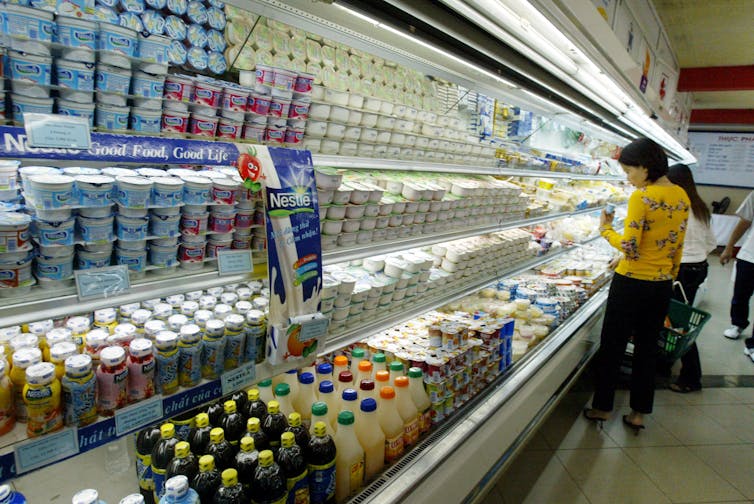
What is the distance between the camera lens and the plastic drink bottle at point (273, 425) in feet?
4.65

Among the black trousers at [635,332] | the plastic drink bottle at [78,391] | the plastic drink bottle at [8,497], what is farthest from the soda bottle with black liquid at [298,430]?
the black trousers at [635,332]

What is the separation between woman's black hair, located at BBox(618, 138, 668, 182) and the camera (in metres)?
2.80

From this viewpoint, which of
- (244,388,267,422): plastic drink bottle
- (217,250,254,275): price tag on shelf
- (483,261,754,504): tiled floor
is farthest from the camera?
(483,261,754,504): tiled floor

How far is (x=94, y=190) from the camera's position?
1.02m

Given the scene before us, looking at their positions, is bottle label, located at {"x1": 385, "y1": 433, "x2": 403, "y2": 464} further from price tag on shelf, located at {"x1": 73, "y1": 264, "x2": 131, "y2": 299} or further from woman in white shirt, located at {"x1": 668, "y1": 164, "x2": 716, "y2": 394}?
woman in white shirt, located at {"x1": 668, "y1": 164, "x2": 716, "y2": 394}

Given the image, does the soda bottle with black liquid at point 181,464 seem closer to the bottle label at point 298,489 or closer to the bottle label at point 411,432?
the bottle label at point 298,489

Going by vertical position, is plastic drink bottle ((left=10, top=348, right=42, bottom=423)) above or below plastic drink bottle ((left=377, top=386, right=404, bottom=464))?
above

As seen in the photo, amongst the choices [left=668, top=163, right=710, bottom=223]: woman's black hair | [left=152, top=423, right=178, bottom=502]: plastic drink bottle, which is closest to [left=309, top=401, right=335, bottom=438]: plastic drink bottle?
[left=152, top=423, right=178, bottom=502]: plastic drink bottle

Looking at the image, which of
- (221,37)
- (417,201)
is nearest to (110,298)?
(221,37)

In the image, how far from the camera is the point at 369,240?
190 centimetres

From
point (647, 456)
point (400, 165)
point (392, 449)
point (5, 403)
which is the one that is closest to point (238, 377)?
point (5, 403)

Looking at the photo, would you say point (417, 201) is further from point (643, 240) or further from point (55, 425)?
point (643, 240)

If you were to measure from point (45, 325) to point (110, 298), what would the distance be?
1.68 feet

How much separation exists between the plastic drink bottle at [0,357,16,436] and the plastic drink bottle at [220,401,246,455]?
57 cm
